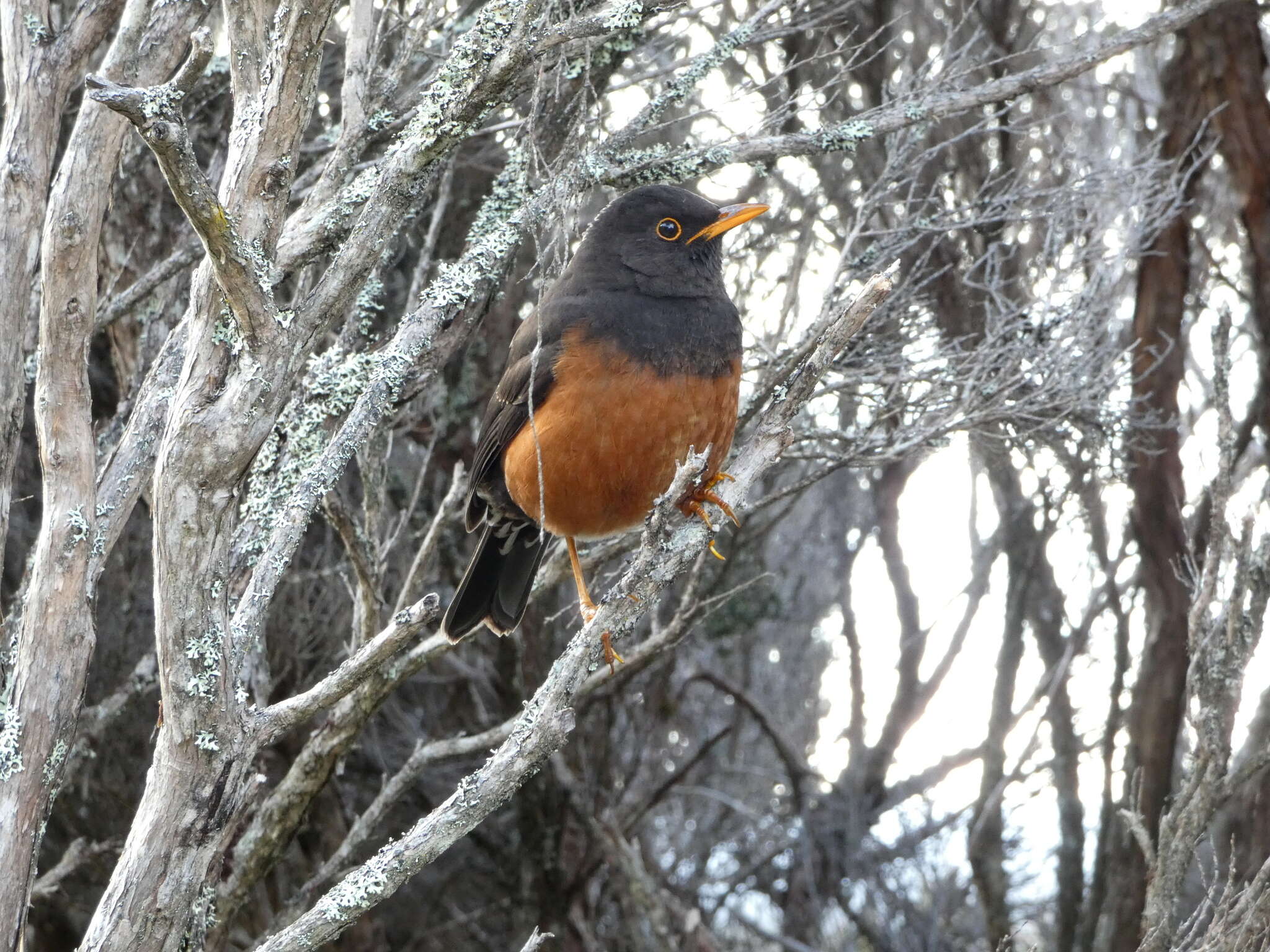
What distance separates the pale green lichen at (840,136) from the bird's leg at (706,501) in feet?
5.20

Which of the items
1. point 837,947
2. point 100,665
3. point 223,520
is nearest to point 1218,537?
point 223,520

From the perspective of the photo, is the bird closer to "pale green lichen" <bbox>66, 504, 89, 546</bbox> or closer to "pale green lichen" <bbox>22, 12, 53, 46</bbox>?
"pale green lichen" <bbox>66, 504, 89, 546</bbox>

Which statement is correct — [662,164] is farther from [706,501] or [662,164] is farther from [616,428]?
[706,501]

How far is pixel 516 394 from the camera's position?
5.28m

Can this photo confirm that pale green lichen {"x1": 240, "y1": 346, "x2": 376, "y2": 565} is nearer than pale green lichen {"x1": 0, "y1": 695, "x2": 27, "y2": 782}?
No

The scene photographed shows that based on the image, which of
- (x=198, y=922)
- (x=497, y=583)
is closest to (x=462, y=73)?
(x=497, y=583)

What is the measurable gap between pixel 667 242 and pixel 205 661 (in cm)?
269

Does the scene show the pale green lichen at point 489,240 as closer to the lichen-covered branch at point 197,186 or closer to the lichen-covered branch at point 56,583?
the lichen-covered branch at point 56,583

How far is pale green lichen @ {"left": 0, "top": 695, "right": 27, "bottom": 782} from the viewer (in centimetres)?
392

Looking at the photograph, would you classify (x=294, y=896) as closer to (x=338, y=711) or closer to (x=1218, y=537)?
(x=338, y=711)

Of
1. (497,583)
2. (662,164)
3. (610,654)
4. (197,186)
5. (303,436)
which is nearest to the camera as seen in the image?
(197,186)

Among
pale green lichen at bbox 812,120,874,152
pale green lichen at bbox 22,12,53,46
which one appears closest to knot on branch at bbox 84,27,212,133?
pale green lichen at bbox 22,12,53,46

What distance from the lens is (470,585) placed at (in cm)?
552

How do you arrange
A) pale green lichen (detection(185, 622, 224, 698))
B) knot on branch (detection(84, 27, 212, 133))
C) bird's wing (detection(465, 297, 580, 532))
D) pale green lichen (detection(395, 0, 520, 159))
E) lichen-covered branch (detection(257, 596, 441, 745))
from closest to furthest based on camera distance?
1. knot on branch (detection(84, 27, 212, 133))
2. pale green lichen (detection(185, 622, 224, 698))
3. lichen-covered branch (detection(257, 596, 441, 745))
4. pale green lichen (detection(395, 0, 520, 159))
5. bird's wing (detection(465, 297, 580, 532))
